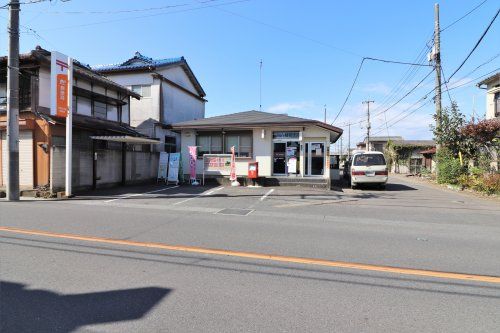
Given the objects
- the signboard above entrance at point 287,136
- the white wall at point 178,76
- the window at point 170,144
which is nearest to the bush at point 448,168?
the signboard above entrance at point 287,136

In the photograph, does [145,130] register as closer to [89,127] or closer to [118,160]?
[118,160]

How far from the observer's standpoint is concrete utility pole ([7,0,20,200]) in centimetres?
1259

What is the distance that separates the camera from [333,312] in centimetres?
350

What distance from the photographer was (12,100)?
12.6m

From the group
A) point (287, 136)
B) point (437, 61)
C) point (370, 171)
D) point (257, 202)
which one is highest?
point (437, 61)

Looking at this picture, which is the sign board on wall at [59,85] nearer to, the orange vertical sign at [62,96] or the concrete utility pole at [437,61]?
the orange vertical sign at [62,96]

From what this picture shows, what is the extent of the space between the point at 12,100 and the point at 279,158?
1229 centimetres

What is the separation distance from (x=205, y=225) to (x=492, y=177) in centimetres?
1390

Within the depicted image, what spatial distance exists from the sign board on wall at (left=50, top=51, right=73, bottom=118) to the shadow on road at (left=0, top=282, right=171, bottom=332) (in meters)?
10.4

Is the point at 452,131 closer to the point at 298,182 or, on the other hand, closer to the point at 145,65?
the point at 298,182

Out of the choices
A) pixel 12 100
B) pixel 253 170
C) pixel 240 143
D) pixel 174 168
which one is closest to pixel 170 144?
pixel 174 168

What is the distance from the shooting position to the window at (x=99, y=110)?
1814cm

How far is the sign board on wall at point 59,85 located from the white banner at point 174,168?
6954mm

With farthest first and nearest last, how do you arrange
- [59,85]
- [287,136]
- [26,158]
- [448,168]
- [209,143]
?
[448,168], [209,143], [287,136], [26,158], [59,85]
